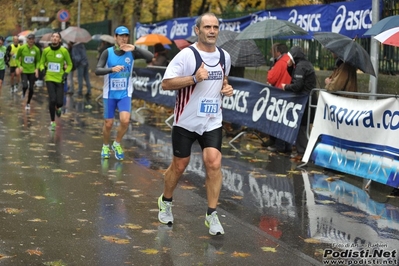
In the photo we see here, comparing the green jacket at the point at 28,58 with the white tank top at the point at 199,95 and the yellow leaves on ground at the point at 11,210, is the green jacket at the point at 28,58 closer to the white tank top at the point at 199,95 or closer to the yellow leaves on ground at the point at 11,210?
the yellow leaves on ground at the point at 11,210

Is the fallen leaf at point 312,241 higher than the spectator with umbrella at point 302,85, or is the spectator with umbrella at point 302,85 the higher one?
the spectator with umbrella at point 302,85

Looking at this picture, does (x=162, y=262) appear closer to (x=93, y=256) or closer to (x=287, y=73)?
(x=93, y=256)

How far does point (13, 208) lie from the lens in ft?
28.3

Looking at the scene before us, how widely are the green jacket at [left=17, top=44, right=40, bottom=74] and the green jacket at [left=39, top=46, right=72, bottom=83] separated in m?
6.02

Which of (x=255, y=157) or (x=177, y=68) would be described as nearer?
(x=177, y=68)

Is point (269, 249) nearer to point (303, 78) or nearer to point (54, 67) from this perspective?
point (303, 78)

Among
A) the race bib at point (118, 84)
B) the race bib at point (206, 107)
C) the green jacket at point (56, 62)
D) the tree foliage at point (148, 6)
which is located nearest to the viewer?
the race bib at point (206, 107)

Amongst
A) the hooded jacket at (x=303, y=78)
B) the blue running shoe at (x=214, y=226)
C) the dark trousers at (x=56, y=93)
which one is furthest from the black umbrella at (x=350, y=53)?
the dark trousers at (x=56, y=93)

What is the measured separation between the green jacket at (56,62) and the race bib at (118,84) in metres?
4.51

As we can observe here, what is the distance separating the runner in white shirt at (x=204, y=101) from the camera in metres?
7.75

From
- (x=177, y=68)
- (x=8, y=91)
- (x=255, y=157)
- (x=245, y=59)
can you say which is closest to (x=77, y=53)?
(x=8, y=91)

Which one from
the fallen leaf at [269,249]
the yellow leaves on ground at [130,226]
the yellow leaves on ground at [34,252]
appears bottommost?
the yellow leaves on ground at [130,226]

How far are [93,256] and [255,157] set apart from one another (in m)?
7.19

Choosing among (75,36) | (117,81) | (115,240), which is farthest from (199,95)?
(75,36)
